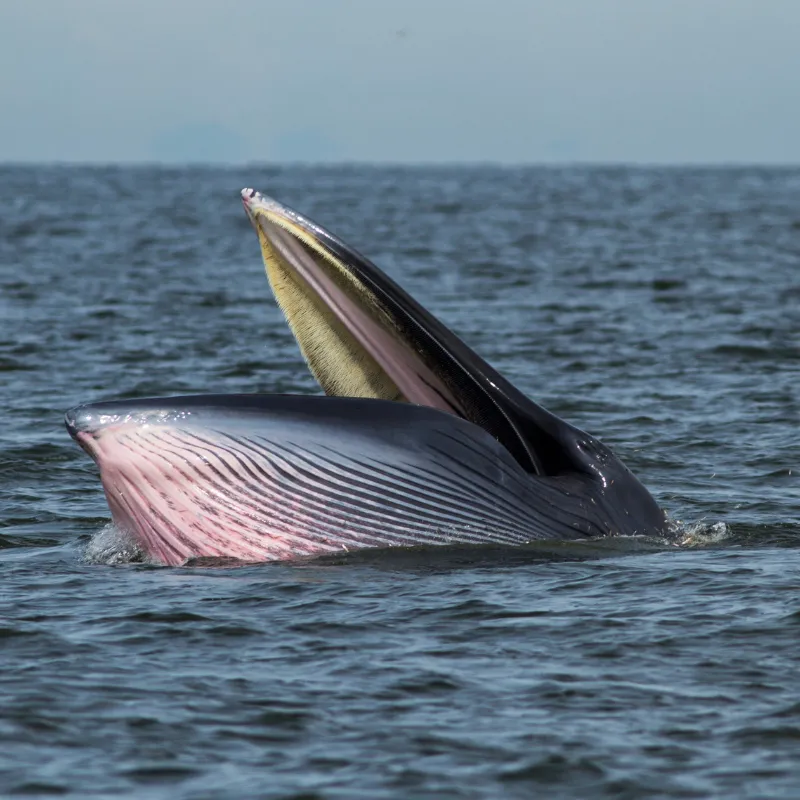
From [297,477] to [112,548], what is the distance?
72.7 inches

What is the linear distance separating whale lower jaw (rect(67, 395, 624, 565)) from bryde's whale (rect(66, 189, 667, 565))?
1 centimetres

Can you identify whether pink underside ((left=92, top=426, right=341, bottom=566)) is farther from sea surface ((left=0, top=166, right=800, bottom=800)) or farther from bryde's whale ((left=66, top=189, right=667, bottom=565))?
sea surface ((left=0, top=166, right=800, bottom=800))

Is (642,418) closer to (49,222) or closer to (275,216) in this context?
(275,216)

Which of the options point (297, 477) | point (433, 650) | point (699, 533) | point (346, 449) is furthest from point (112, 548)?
point (699, 533)

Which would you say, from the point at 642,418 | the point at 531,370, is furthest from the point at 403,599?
the point at 531,370

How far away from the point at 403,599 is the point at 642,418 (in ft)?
33.9

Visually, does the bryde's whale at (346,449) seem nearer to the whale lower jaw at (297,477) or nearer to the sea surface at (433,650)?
the whale lower jaw at (297,477)

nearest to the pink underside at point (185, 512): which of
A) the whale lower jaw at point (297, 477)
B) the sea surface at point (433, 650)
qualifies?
the whale lower jaw at point (297, 477)

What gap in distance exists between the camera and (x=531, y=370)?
26.1 meters

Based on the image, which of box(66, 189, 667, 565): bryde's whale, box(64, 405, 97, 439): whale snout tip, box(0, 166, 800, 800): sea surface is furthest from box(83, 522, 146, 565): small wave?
box(64, 405, 97, 439): whale snout tip

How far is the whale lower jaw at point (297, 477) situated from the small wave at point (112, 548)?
0.19m

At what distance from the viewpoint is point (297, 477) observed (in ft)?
37.8

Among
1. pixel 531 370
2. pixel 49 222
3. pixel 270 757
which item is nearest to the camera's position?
pixel 270 757

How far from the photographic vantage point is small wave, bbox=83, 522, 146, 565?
12141 millimetres
